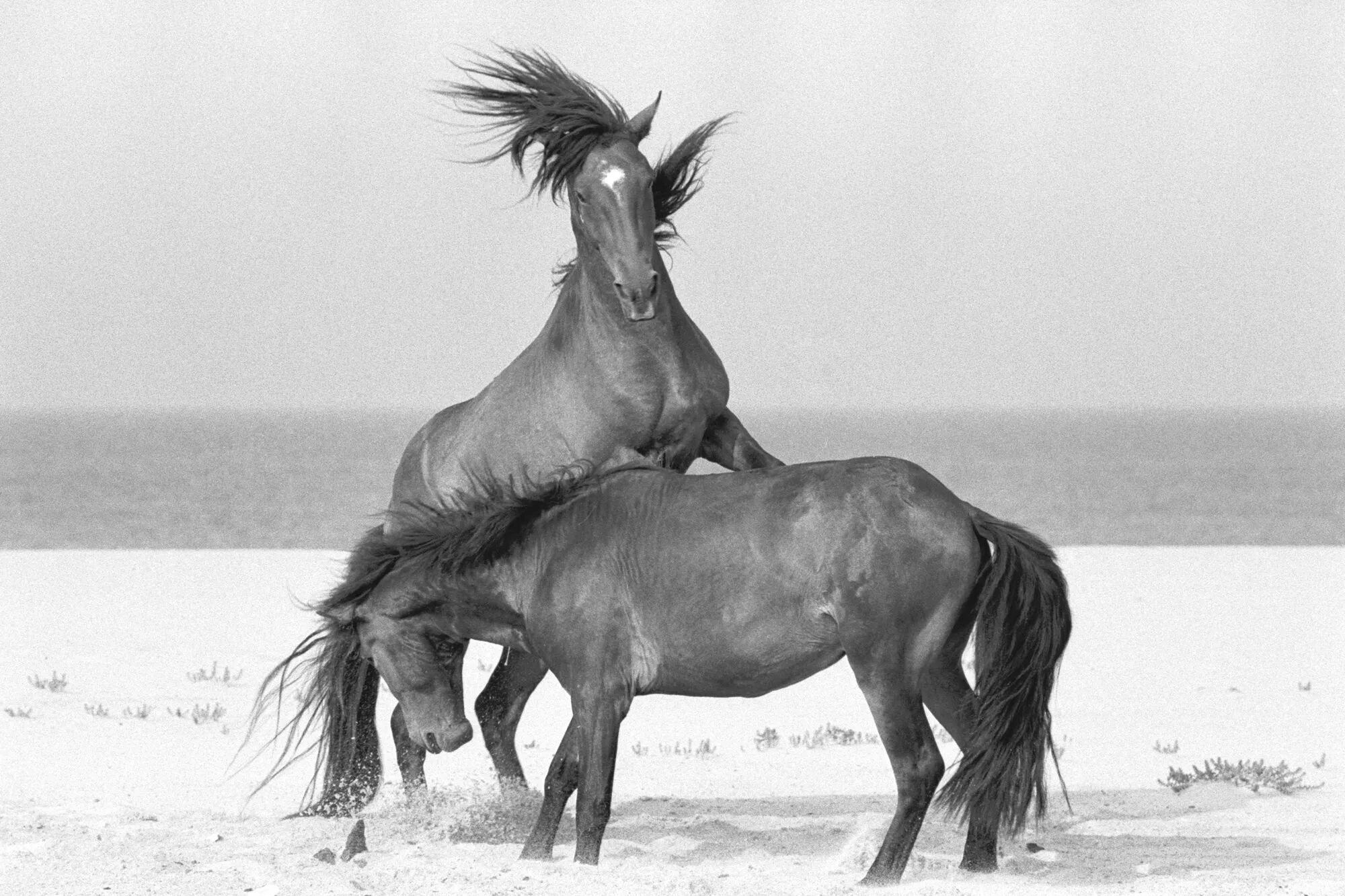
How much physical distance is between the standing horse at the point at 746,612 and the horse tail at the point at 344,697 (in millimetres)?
50

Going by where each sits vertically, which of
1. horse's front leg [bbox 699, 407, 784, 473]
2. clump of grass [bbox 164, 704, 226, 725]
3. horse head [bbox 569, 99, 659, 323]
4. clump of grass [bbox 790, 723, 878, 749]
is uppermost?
horse head [bbox 569, 99, 659, 323]

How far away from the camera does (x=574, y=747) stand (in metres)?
6.22

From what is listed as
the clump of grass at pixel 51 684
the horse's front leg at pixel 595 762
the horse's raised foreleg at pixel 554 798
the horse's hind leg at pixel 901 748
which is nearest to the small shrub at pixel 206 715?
the clump of grass at pixel 51 684

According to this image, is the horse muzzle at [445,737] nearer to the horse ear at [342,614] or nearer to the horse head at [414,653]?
the horse head at [414,653]

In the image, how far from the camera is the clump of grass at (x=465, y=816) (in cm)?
679

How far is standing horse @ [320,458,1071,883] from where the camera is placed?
5785 mm

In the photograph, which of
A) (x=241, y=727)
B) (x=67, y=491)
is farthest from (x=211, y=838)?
(x=67, y=491)

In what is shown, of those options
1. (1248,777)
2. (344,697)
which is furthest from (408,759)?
(1248,777)

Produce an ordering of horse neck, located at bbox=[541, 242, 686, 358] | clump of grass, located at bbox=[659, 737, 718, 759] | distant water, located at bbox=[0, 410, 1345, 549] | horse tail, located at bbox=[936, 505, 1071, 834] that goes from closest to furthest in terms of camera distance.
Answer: horse tail, located at bbox=[936, 505, 1071, 834] → horse neck, located at bbox=[541, 242, 686, 358] → clump of grass, located at bbox=[659, 737, 718, 759] → distant water, located at bbox=[0, 410, 1345, 549]

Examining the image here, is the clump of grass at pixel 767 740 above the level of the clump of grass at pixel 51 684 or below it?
above

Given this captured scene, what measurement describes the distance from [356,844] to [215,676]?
5612 millimetres

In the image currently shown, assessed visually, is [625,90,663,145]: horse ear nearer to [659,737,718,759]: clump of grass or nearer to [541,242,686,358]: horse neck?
[541,242,686,358]: horse neck

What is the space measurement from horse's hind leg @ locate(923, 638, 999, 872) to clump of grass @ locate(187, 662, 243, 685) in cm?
662

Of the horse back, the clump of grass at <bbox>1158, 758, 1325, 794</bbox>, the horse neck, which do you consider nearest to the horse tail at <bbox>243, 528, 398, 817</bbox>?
the horse back
